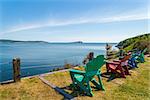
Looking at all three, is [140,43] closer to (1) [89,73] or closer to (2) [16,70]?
(1) [89,73]

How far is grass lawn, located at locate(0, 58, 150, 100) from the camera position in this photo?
5.00 m

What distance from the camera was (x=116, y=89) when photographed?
5.69 meters

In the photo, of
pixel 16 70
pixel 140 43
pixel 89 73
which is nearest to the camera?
pixel 89 73

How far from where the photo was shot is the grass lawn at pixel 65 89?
4996mm

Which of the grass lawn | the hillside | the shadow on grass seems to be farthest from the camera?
the hillside

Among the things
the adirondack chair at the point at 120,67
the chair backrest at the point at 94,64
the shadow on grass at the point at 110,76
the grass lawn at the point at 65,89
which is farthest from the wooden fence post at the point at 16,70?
the adirondack chair at the point at 120,67

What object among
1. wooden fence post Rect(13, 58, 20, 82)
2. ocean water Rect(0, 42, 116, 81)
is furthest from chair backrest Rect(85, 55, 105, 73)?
ocean water Rect(0, 42, 116, 81)

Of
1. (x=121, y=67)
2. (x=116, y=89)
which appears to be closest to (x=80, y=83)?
(x=116, y=89)

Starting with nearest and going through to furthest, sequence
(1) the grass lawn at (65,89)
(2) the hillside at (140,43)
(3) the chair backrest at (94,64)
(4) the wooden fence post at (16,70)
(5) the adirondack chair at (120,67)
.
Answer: (1) the grass lawn at (65,89) < (3) the chair backrest at (94,64) < (4) the wooden fence post at (16,70) < (5) the adirondack chair at (120,67) < (2) the hillside at (140,43)

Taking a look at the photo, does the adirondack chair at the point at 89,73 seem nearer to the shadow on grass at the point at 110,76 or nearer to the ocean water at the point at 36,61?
the shadow on grass at the point at 110,76

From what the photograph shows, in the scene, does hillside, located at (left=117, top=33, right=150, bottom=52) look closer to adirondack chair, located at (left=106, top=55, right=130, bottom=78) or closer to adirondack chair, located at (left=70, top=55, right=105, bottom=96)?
adirondack chair, located at (left=106, top=55, right=130, bottom=78)

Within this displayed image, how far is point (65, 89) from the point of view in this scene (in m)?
5.60

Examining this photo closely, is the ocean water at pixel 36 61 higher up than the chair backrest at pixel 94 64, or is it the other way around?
the chair backrest at pixel 94 64

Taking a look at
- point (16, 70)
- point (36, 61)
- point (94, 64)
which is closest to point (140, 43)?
point (36, 61)
